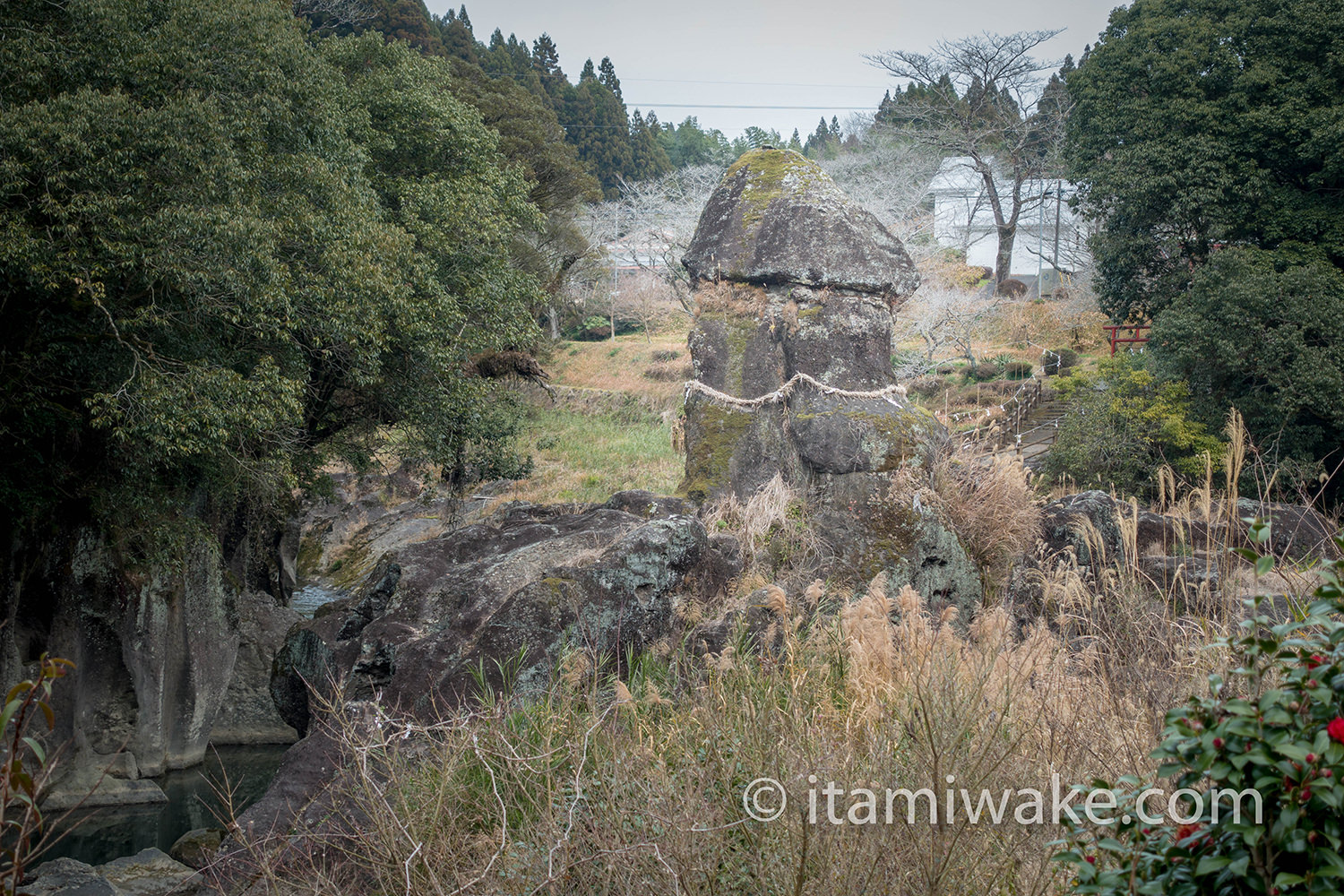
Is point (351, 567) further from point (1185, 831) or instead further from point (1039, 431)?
point (1185, 831)

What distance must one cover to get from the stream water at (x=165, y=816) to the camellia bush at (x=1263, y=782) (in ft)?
27.2

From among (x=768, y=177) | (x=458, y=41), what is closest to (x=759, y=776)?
(x=768, y=177)

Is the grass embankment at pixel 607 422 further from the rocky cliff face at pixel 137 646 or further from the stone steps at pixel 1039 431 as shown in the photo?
the stone steps at pixel 1039 431

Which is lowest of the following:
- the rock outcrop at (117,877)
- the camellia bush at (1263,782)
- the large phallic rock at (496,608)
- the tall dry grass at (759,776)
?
the rock outcrop at (117,877)

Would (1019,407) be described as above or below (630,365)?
below

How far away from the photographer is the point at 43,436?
329 inches

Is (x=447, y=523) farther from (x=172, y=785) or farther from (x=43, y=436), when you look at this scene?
(x=43, y=436)

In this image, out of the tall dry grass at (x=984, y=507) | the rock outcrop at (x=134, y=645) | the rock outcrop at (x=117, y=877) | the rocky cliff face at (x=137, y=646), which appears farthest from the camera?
the rock outcrop at (x=134, y=645)

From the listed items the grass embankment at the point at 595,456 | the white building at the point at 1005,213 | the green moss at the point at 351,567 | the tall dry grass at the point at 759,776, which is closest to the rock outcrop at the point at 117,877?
the tall dry grass at the point at 759,776

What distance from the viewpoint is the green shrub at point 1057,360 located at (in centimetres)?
2263

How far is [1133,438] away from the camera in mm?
13523

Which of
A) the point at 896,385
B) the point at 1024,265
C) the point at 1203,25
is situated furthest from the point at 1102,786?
the point at 1024,265

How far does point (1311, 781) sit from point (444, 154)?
461 inches

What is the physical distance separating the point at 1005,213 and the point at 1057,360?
1551 centimetres
